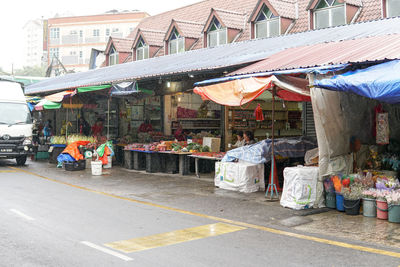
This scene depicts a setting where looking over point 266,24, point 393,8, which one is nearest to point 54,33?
point 266,24

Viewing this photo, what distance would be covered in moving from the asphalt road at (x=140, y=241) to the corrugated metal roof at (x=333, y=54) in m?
4.48

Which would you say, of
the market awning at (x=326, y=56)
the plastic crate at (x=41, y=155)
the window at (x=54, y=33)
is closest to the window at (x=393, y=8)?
the market awning at (x=326, y=56)

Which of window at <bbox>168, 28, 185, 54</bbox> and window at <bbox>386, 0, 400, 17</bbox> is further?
window at <bbox>168, 28, 185, 54</bbox>

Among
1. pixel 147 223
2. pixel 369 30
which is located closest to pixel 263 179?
pixel 147 223

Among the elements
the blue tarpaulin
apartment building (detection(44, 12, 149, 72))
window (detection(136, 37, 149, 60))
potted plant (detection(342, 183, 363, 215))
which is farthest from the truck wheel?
apartment building (detection(44, 12, 149, 72))

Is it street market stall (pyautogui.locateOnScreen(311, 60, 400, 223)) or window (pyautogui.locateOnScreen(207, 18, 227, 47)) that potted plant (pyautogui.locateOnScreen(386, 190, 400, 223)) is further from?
window (pyautogui.locateOnScreen(207, 18, 227, 47))

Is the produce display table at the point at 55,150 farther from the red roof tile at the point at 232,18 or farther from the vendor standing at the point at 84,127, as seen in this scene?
the red roof tile at the point at 232,18

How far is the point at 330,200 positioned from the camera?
916 cm

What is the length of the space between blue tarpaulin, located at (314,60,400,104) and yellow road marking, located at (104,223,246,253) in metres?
3.47

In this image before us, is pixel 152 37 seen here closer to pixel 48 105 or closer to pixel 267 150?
pixel 48 105

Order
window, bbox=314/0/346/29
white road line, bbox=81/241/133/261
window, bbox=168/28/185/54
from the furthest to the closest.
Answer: window, bbox=168/28/185/54, window, bbox=314/0/346/29, white road line, bbox=81/241/133/261

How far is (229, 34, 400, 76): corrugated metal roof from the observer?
29.9ft

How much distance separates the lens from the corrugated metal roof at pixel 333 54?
29.9ft

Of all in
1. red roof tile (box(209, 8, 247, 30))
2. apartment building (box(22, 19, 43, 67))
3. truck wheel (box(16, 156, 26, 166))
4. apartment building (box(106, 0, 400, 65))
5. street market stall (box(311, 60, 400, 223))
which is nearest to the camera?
street market stall (box(311, 60, 400, 223))
